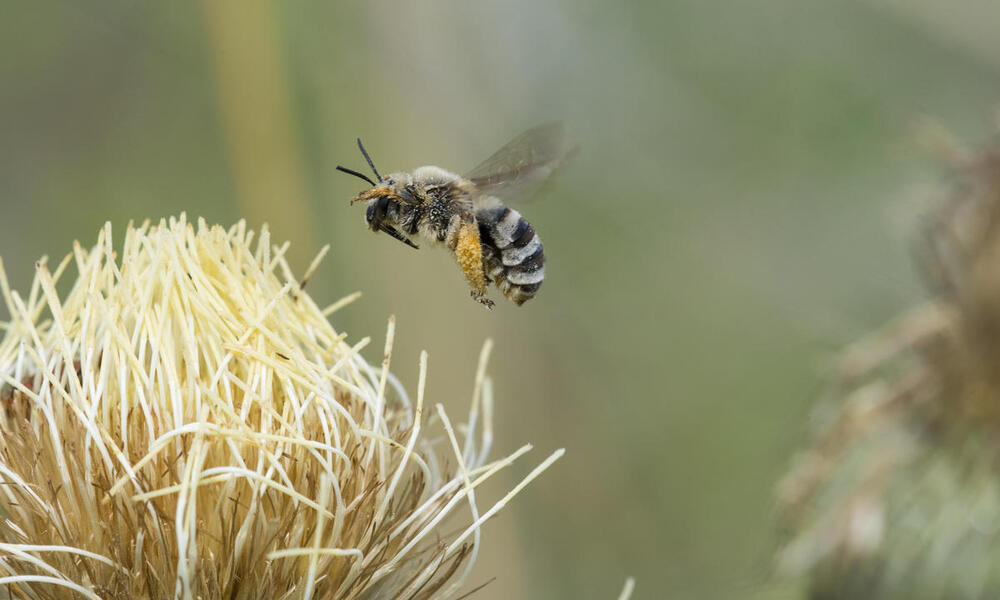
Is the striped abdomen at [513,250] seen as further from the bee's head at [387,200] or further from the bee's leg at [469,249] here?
the bee's head at [387,200]

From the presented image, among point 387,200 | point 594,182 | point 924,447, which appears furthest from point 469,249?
point 594,182

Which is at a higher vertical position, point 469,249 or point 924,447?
point 924,447

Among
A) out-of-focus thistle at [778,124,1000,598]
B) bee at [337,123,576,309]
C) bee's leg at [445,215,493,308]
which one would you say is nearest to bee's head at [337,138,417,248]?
bee at [337,123,576,309]

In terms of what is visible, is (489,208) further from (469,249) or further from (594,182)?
(594,182)

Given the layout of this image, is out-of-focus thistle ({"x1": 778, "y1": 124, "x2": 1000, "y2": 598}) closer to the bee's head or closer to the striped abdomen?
the striped abdomen

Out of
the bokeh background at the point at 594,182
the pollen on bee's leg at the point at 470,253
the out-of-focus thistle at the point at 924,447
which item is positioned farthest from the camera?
the bokeh background at the point at 594,182

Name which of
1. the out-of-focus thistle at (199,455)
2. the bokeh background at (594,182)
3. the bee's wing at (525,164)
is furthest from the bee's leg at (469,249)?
the bokeh background at (594,182)
